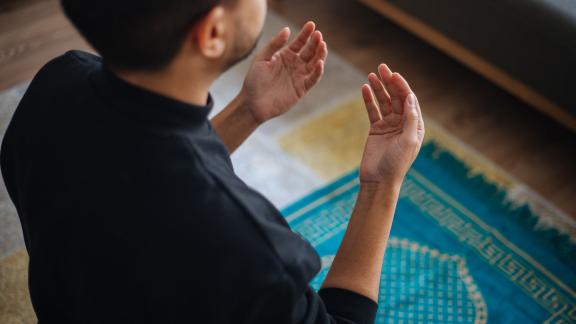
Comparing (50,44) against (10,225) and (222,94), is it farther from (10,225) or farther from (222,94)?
(10,225)

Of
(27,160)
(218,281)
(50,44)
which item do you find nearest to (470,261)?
(218,281)

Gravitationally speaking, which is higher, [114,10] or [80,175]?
[114,10]

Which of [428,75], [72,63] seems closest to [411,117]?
[72,63]

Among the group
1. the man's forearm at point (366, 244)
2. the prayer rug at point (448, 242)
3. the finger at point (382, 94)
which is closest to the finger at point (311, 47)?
the finger at point (382, 94)

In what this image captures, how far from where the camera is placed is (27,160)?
771mm

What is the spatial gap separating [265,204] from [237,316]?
0.45 ft

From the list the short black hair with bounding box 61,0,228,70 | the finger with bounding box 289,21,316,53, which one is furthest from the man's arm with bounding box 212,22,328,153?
the short black hair with bounding box 61,0,228,70

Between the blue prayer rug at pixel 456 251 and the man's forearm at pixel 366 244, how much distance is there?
50 cm

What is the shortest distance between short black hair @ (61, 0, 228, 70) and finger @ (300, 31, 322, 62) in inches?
16.7

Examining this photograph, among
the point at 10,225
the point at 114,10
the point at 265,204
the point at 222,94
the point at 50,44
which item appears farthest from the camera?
the point at 50,44

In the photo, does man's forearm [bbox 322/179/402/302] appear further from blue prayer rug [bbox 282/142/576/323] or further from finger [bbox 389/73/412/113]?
blue prayer rug [bbox 282/142/576/323]

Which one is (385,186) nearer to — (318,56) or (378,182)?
(378,182)

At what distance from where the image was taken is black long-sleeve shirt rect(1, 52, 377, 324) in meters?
0.67

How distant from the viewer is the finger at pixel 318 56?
109 centimetres
